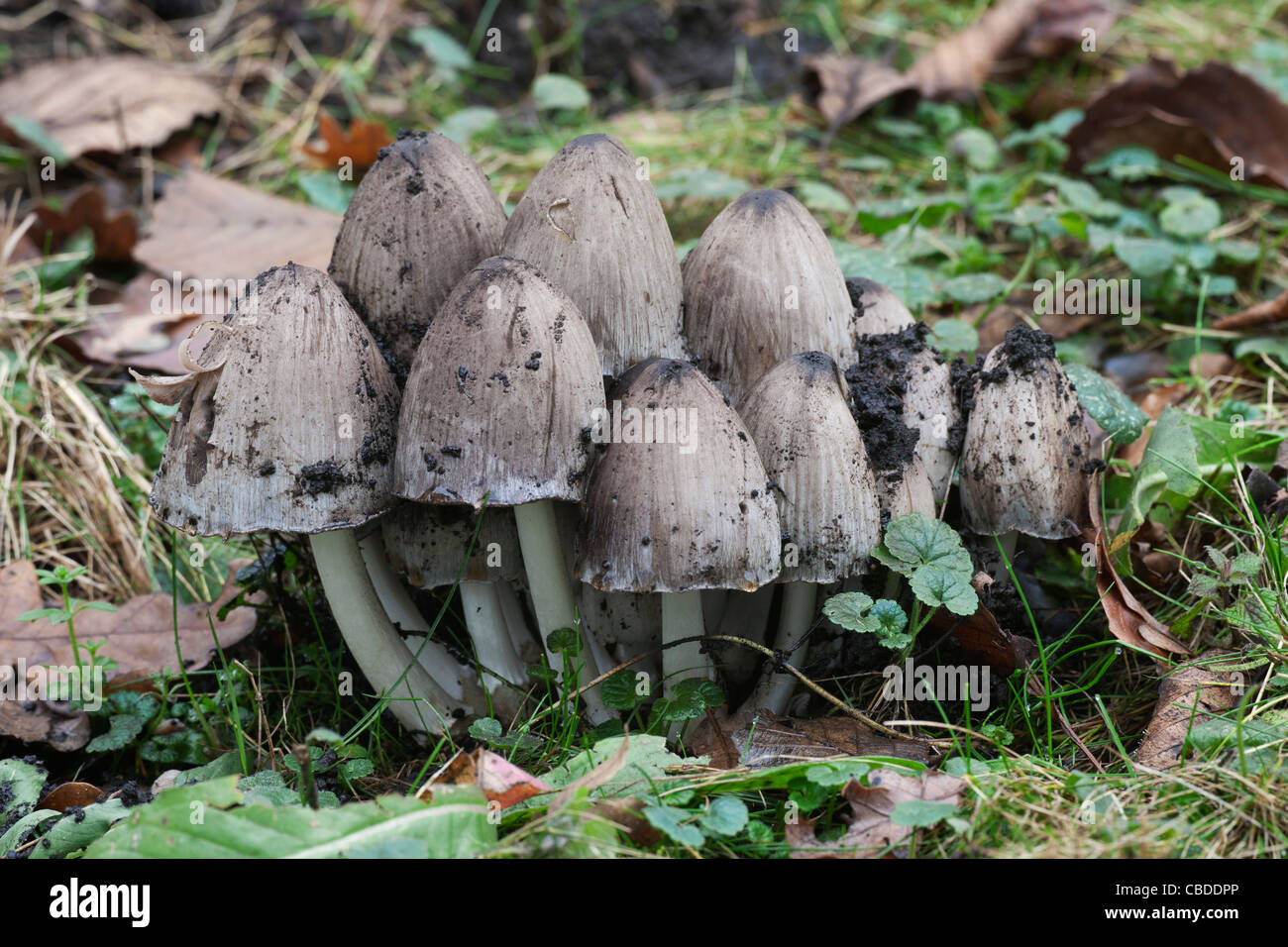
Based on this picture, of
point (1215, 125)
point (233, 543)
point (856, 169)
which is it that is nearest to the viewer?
point (233, 543)

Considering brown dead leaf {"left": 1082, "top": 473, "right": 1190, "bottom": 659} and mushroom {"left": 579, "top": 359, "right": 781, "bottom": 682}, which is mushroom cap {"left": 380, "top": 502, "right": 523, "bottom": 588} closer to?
mushroom {"left": 579, "top": 359, "right": 781, "bottom": 682}

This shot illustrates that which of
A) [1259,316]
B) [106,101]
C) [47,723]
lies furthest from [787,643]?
[106,101]

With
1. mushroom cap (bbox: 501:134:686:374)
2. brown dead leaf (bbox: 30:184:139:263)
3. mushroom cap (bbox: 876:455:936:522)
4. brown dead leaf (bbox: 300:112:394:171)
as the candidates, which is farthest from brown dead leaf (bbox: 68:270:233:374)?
mushroom cap (bbox: 876:455:936:522)

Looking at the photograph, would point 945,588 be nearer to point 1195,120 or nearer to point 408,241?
point 408,241

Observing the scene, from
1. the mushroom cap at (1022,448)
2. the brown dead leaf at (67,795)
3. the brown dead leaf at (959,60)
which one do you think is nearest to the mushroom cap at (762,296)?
the mushroom cap at (1022,448)

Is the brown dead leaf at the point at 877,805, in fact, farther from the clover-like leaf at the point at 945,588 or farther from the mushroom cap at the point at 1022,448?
the mushroom cap at the point at 1022,448

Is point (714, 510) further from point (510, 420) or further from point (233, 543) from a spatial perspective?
point (233, 543)
